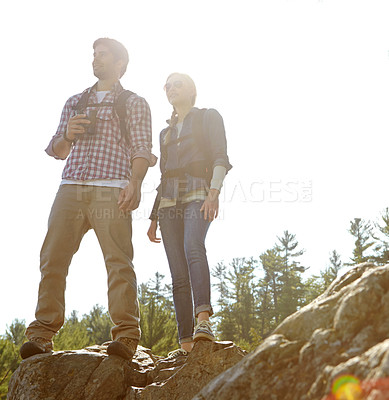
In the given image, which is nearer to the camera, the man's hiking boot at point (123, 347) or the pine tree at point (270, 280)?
the man's hiking boot at point (123, 347)

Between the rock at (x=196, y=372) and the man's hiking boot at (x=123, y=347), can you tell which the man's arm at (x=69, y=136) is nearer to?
the man's hiking boot at (x=123, y=347)

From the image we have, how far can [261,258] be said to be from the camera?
147ft

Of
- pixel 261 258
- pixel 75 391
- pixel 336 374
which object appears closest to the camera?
pixel 336 374

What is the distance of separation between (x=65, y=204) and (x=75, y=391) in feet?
4.96

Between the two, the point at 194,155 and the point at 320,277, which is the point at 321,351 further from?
the point at 320,277

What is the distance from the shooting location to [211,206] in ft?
11.6

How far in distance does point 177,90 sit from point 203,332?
→ 2342 millimetres

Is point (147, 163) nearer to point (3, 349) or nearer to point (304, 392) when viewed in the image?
point (304, 392)

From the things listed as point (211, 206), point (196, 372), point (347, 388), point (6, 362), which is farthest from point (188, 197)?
point (6, 362)

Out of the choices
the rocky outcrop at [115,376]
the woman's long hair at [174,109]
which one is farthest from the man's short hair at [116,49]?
the rocky outcrop at [115,376]

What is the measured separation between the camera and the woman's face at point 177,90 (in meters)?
4.07

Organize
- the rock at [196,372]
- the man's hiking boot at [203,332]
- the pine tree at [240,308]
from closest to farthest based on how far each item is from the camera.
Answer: the rock at [196,372], the man's hiking boot at [203,332], the pine tree at [240,308]

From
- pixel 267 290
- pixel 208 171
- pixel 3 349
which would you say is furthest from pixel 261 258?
pixel 208 171

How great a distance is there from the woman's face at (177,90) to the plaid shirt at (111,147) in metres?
0.36
